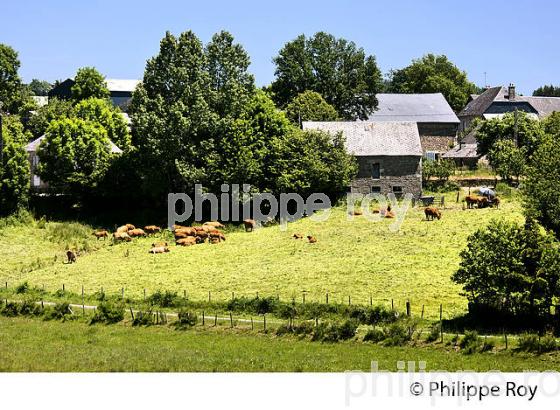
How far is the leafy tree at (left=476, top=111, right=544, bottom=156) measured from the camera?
73000mm

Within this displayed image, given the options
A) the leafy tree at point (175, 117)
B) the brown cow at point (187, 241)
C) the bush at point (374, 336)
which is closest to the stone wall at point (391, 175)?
the leafy tree at point (175, 117)

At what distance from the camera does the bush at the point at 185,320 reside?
34.3 metres

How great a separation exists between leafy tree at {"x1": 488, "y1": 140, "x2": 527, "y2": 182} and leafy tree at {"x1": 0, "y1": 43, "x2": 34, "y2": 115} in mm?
51636

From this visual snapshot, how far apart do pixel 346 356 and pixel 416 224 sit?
23685 millimetres

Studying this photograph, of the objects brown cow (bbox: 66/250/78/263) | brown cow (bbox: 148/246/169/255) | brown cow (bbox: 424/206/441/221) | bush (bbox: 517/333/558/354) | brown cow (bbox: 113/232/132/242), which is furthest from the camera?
brown cow (bbox: 113/232/132/242)

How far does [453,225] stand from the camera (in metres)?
49.8

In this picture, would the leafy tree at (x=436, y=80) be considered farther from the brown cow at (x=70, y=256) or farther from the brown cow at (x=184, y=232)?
the brown cow at (x=70, y=256)

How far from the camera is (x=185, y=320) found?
34.4 m

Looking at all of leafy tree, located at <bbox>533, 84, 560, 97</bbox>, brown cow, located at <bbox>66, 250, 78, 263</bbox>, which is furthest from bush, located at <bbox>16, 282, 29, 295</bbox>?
leafy tree, located at <bbox>533, 84, 560, 97</bbox>

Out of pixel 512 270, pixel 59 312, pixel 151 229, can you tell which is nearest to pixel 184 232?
pixel 151 229

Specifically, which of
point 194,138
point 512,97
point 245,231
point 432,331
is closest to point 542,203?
point 432,331

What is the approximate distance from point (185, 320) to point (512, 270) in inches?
551

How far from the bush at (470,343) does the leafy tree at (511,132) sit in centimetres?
4511

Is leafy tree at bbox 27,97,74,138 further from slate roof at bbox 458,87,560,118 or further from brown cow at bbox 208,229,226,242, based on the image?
slate roof at bbox 458,87,560,118
